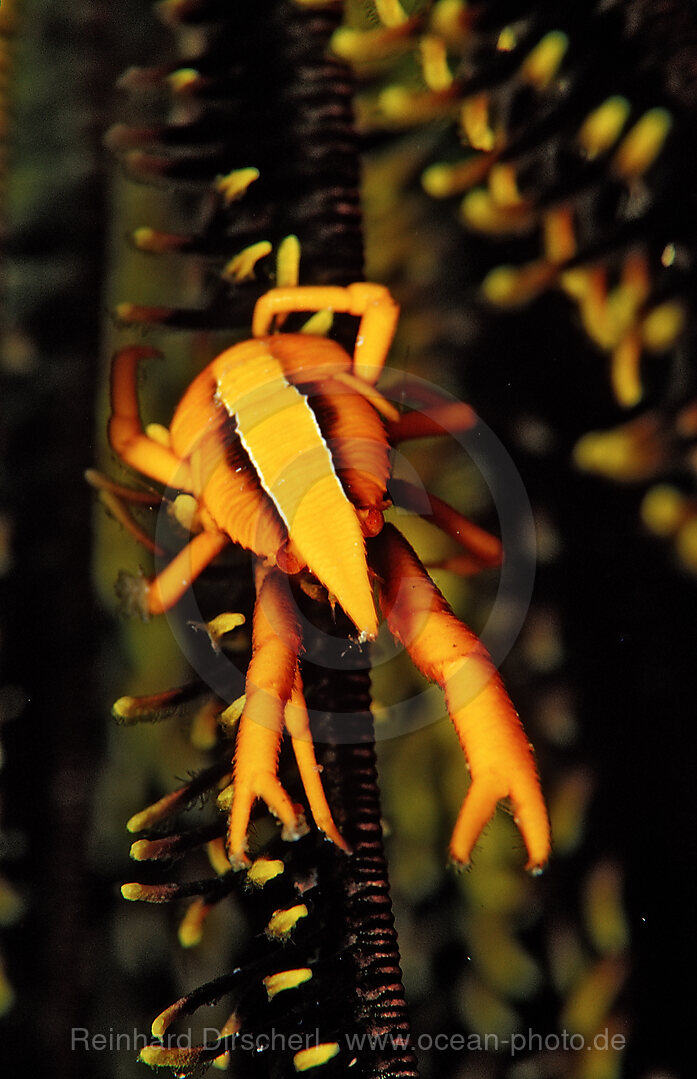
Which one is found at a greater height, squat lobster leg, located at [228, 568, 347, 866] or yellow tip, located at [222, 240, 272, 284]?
yellow tip, located at [222, 240, 272, 284]

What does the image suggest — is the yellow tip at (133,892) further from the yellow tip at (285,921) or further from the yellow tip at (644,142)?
the yellow tip at (644,142)

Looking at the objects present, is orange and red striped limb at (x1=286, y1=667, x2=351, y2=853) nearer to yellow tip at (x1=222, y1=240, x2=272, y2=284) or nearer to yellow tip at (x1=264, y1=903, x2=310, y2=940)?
yellow tip at (x1=264, y1=903, x2=310, y2=940)

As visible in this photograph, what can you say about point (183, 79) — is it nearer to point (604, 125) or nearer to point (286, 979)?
point (604, 125)

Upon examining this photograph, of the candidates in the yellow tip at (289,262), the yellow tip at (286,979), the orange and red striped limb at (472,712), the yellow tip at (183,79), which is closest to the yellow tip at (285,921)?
the yellow tip at (286,979)

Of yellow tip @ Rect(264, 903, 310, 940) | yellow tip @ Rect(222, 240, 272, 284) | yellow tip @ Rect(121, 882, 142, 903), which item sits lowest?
yellow tip @ Rect(264, 903, 310, 940)

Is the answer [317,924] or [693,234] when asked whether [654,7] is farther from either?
[317,924]

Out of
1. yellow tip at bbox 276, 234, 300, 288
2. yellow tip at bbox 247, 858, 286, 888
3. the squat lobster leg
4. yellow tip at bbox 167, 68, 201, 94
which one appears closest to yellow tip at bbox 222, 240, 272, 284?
yellow tip at bbox 276, 234, 300, 288

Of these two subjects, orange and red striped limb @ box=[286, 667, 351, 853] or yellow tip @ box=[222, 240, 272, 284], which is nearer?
orange and red striped limb @ box=[286, 667, 351, 853]

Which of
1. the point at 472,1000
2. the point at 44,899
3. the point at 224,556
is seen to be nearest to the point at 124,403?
the point at 224,556
